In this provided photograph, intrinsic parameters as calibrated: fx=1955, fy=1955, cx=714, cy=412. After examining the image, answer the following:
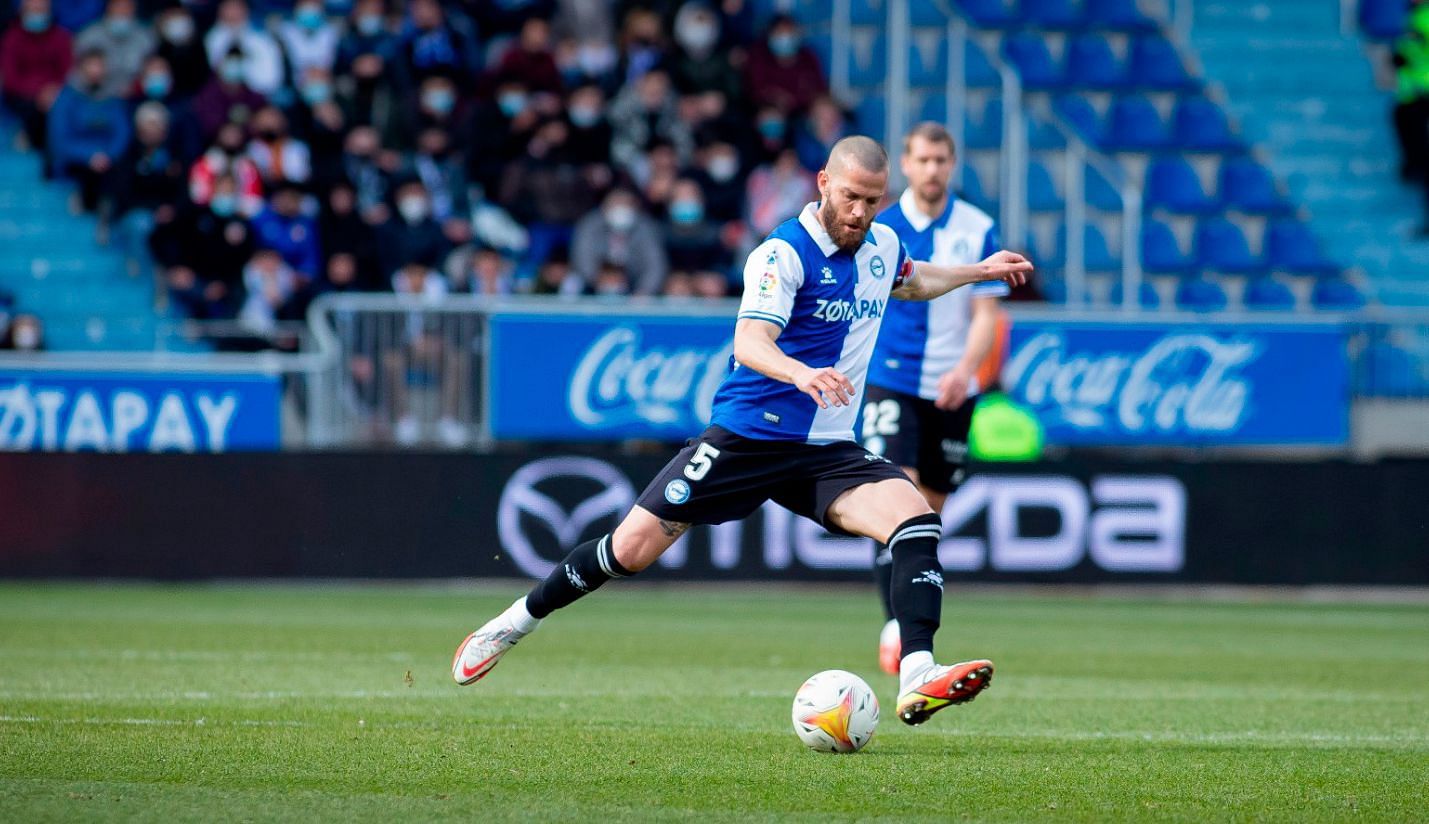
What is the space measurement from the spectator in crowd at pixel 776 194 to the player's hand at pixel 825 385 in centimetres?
1191

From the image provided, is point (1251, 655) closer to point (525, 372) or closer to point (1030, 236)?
point (525, 372)

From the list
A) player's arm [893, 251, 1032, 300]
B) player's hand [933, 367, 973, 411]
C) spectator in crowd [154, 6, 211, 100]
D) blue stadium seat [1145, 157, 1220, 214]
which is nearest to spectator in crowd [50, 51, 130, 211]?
spectator in crowd [154, 6, 211, 100]

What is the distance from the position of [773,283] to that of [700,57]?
42.7 feet

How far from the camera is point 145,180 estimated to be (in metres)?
17.5

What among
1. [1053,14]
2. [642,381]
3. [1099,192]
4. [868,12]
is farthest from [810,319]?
[1053,14]

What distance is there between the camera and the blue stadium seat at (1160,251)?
19.7 metres

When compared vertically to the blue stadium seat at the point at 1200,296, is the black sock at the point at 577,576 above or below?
below

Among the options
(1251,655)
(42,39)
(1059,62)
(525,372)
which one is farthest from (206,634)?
(1059,62)

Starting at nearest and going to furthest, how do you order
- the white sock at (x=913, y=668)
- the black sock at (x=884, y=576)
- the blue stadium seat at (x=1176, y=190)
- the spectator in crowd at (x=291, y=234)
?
the white sock at (x=913, y=668)
the black sock at (x=884, y=576)
the spectator in crowd at (x=291, y=234)
the blue stadium seat at (x=1176, y=190)

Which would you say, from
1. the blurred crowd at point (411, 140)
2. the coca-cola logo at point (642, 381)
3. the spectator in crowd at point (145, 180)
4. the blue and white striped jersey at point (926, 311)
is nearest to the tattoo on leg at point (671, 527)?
the blue and white striped jersey at point (926, 311)

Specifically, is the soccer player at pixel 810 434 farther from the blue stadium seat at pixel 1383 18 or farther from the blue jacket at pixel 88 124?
the blue stadium seat at pixel 1383 18

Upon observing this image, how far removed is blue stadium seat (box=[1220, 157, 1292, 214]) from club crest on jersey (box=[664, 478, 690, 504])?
581 inches

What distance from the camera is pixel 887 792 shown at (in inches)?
230

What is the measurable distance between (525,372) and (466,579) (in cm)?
173
